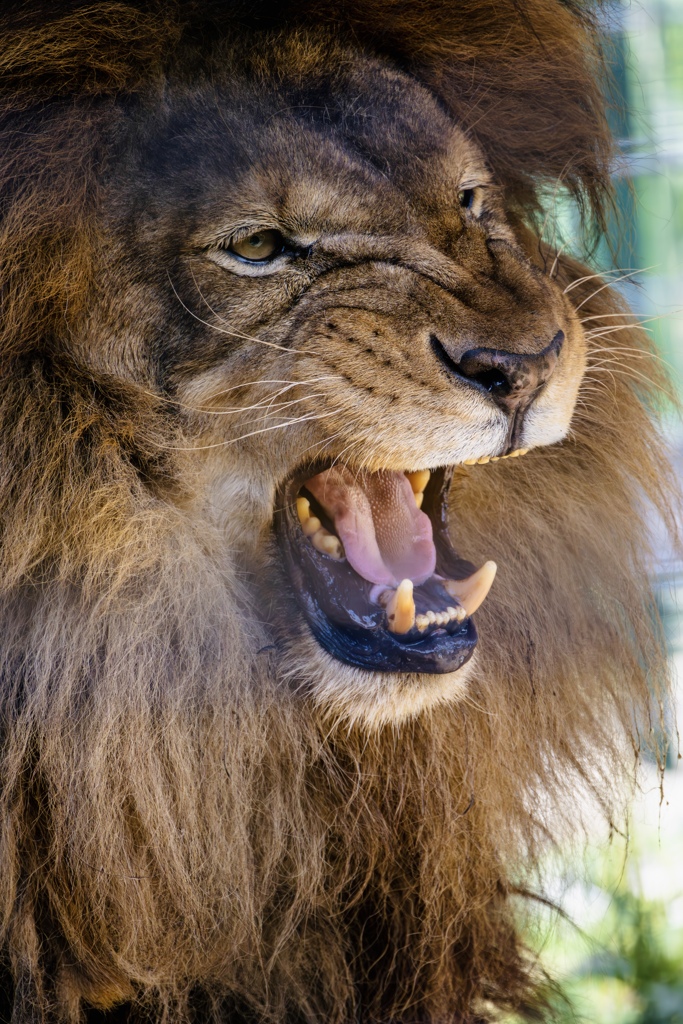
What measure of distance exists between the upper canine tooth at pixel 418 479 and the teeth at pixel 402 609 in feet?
0.26

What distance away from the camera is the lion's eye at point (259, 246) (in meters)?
0.69

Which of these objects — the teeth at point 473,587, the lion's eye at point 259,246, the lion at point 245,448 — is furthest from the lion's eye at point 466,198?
the teeth at point 473,587

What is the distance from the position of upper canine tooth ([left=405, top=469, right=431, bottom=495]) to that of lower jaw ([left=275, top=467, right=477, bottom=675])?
2.1 inches

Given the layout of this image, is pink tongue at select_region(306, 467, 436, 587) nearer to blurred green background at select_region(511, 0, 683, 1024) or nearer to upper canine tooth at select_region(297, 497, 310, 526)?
upper canine tooth at select_region(297, 497, 310, 526)

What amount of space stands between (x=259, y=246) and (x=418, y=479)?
0.18 m

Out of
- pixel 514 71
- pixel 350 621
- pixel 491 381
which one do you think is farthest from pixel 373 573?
pixel 514 71

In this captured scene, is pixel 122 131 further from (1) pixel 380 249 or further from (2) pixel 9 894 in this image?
(2) pixel 9 894

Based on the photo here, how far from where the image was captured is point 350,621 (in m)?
0.72

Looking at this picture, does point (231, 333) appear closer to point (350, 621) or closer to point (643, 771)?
point (350, 621)

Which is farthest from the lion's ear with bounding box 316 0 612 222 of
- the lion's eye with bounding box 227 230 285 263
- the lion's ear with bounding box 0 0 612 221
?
the lion's eye with bounding box 227 230 285 263

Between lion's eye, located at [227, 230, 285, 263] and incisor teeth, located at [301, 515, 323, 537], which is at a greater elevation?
lion's eye, located at [227, 230, 285, 263]

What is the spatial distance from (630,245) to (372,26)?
0.35 m

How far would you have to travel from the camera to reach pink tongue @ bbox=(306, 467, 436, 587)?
0.72m

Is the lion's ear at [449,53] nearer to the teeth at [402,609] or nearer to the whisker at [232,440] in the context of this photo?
the whisker at [232,440]
